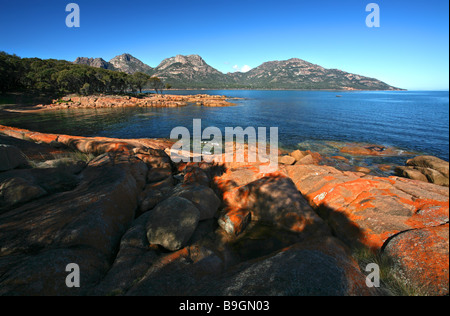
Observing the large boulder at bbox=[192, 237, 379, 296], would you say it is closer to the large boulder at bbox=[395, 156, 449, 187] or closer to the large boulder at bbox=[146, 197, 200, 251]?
the large boulder at bbox=[146, 197, 200, 251]

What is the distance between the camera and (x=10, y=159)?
305 inches

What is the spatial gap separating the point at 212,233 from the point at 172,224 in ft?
4.86

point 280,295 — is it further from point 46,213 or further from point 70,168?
point 70,168

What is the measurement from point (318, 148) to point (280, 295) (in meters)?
21.9

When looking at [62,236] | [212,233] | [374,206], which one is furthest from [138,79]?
[374,206]

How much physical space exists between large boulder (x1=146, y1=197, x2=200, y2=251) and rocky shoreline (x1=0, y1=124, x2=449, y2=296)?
1.2 inches

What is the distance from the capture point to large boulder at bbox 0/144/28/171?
7434mm

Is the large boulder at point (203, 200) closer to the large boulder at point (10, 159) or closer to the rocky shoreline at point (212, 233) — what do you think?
the rocky shoreline at point (212, 233)

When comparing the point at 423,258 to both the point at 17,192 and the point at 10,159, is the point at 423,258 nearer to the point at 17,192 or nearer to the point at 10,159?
the point at 17,192

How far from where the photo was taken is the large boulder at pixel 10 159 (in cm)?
743

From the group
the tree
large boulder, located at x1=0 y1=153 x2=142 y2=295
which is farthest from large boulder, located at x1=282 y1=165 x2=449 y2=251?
the tree

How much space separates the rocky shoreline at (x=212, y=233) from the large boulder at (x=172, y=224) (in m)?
0.03

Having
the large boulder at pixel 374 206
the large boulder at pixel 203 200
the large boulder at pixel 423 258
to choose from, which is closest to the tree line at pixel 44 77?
the large boulder at pixel 203 200

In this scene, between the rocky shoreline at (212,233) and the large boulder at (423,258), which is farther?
the large boulder at (423,258)
